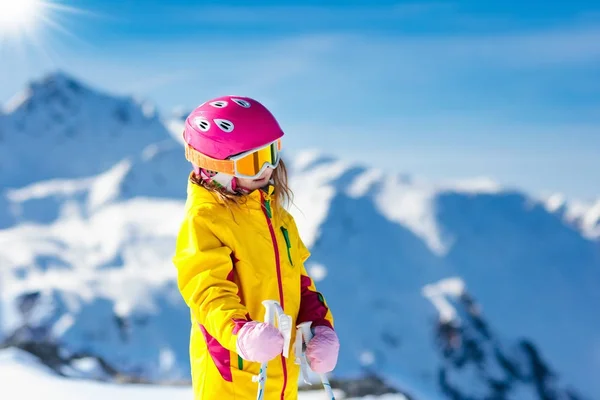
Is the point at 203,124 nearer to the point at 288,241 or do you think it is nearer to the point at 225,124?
the point at 225,124

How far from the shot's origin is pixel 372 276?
7656 cm

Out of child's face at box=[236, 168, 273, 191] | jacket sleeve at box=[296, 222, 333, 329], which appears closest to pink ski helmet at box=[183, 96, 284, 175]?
child's face at box=[236, 168, 273, 191]

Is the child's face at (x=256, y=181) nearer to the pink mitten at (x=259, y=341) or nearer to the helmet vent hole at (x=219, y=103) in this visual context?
the helmet vent hole at (x=219, y=103)

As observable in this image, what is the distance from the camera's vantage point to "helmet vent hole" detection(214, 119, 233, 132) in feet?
10.0

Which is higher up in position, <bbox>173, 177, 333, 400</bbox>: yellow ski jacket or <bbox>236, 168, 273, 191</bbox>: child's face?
<bbox>236, 168, 273, 191</bbox>: child's face

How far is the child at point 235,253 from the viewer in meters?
2.86

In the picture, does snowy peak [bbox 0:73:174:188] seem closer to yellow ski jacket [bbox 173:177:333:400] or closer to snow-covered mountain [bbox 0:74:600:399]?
snow-covered mountain [bbox 0:74:600:399]

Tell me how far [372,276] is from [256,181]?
74.5m

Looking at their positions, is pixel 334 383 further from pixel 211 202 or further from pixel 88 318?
pixel 88 318

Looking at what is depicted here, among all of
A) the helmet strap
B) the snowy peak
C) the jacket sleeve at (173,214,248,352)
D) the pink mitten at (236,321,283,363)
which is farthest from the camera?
the snowy peak

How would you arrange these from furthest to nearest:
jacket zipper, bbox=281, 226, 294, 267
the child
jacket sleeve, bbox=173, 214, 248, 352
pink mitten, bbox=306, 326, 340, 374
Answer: jacket zipper, bbox=281, 226, 294, 267 < pink mitten, bbox=306, 326, 340, 374 < the child < jacket sleeve, bbox=173, 214, 248, 352

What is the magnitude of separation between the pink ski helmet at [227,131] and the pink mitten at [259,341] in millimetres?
823

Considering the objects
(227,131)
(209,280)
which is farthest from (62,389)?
(227,131)

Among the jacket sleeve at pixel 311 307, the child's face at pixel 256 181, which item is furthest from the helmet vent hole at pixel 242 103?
the jacket sleeve at pixel 311 307
